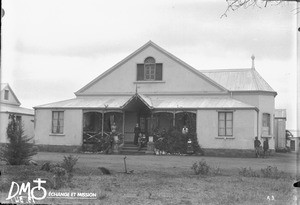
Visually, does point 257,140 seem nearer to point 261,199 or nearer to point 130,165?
point 130,165

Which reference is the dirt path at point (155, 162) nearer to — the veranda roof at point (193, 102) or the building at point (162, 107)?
the building at point (162, 107)

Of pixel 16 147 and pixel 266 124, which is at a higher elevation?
pixel 266 124

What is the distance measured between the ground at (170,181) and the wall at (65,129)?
462 mm

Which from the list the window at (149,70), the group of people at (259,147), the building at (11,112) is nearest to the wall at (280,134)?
the group of people at (259,147)

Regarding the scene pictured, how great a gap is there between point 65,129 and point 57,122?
617mm

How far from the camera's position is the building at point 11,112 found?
23.5 ft

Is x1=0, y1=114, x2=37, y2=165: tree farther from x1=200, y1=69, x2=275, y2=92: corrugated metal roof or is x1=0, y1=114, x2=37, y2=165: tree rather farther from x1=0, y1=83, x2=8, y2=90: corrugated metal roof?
x1=200, y1=69, x2=275, y2=92: corrugated metal roof

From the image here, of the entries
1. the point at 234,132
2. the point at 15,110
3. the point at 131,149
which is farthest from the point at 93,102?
the point at 15,110

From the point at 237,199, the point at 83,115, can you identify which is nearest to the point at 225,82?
the point at 83,115

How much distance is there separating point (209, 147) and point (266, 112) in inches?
66.3

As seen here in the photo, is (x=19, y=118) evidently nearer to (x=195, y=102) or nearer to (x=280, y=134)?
(x=280, y=134)

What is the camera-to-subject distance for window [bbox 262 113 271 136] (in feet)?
32.2

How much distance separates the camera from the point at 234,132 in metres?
11.8

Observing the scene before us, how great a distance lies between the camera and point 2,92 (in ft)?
22.9
